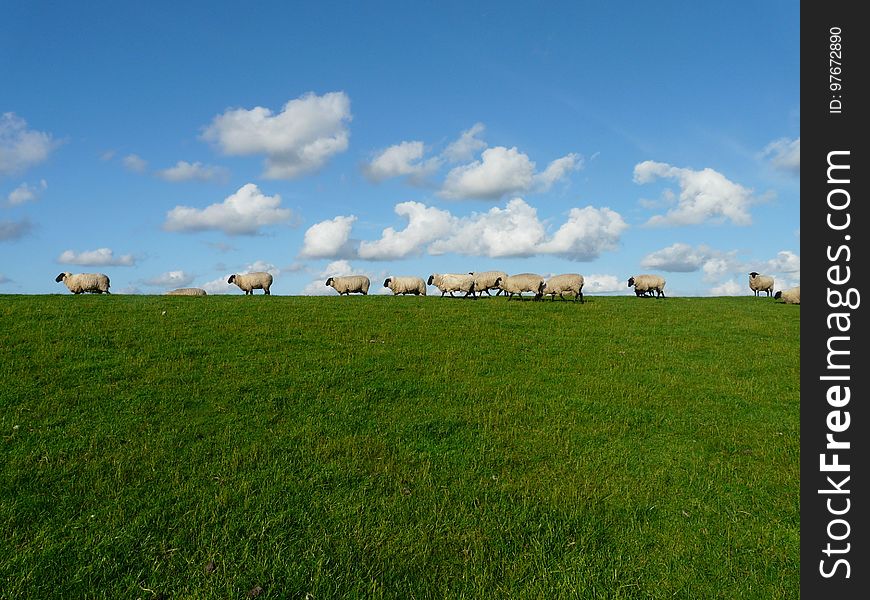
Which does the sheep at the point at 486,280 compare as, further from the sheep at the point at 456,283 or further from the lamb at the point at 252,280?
the lamb at the point at 252,280

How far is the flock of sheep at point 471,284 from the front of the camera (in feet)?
120

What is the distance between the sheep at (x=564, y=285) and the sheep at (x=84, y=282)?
35977mm

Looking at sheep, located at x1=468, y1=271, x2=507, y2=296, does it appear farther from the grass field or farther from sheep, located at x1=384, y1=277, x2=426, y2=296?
the grass field

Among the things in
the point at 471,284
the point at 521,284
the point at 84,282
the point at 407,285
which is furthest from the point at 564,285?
the point at 84,282

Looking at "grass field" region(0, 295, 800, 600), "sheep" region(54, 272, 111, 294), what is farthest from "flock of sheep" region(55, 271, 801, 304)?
"grass field" region(0, 295, 800, 600)

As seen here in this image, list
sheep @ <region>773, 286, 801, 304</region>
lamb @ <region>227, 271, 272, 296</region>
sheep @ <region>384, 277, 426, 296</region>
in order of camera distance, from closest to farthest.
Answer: sheep @ <region>773, 286, 801, 304</region> → sheep @ <region>384, 277, 426, 296</region> → lamb @ <region>227, 271, 272, 296</region>

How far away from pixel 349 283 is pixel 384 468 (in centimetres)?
3367

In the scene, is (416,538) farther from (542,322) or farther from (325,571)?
(542,322)

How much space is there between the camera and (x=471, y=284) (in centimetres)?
4066

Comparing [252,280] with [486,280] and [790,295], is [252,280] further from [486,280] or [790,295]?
[790,295]

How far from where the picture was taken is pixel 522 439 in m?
12.1

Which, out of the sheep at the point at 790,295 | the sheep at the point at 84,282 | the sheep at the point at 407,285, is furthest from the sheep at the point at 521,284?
the sheep at the point at 84,282

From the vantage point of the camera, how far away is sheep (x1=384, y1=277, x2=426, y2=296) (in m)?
42.4

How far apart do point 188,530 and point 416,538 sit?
146 inches
